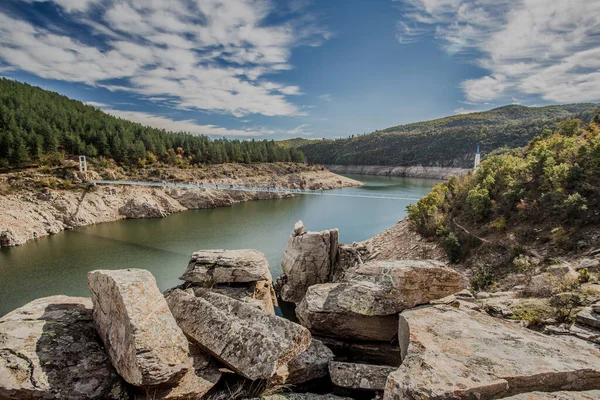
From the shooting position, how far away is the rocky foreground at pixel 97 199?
27062mm

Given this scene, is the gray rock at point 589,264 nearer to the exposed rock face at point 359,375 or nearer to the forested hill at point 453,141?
the exposed rock face at point 359,375

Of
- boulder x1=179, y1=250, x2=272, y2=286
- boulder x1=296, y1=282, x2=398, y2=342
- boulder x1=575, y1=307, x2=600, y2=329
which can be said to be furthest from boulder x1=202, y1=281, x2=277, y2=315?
boulder x1=575, y1=307, x2=600, y2=329

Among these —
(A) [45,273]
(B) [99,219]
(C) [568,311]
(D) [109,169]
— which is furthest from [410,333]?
(D) [109,169]

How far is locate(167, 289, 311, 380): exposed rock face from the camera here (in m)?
3.91

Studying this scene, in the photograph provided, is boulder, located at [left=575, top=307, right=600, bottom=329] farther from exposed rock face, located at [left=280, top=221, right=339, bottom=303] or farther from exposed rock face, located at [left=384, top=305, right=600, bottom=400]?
exposed rock face, located at [left=280, top=221, right=339, bottom=303]

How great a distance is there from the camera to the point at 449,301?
5.04 meters

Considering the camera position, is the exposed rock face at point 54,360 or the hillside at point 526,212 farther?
the hillside at point 526,212

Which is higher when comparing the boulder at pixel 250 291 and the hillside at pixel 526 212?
the hillside at pixel 526 212

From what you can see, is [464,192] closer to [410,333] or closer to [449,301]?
[449,301]

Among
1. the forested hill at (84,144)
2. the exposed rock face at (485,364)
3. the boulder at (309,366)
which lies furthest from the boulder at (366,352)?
the forested hill at (84,144)

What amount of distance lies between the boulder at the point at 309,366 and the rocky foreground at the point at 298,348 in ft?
0.05

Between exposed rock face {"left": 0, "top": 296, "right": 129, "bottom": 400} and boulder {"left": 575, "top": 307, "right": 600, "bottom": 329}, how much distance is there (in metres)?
6.01

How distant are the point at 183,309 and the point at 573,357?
16.4 ft

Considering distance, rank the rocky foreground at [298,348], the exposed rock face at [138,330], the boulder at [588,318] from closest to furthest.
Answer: the rocky foreground at [298,348]
the exposed rock face at [138,330]
the boulder at [588,318]
